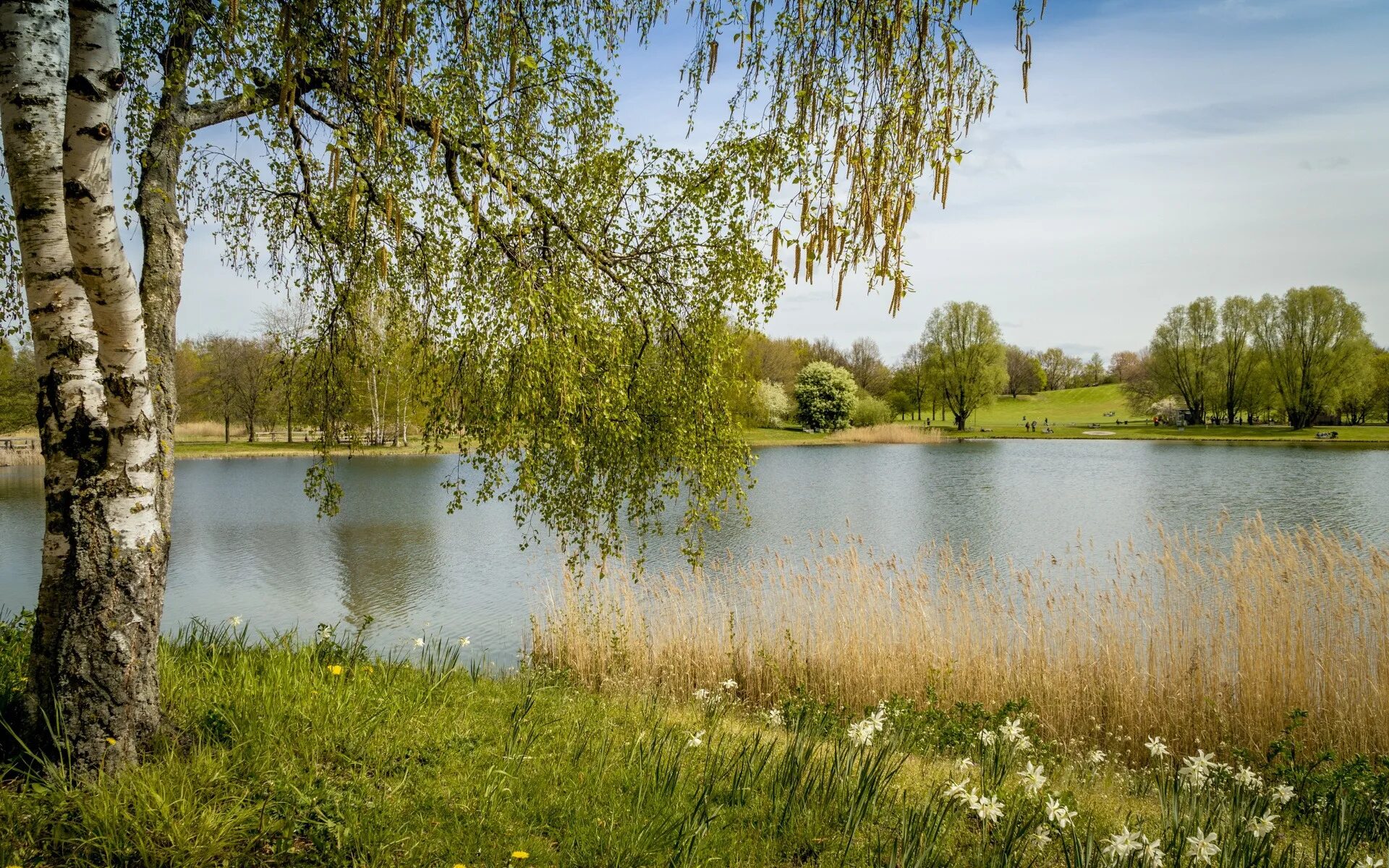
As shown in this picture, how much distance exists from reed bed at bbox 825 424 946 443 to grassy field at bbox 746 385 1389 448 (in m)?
1.41

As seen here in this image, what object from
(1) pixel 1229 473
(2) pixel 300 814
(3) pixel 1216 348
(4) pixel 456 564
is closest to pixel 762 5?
(2) pixel 300 814

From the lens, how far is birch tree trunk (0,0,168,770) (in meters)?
3.26

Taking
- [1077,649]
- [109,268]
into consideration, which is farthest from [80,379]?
[1077,649]

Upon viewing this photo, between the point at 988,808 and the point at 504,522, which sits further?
the point at 504,522

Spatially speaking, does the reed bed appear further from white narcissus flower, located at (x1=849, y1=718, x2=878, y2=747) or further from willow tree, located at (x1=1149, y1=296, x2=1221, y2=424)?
white narcissus flower, located at (x1=849, y1=718, x2=878, y2=747)

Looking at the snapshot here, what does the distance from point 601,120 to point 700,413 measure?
2879 millimetres

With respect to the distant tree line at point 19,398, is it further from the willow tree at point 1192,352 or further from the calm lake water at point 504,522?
the willow tree at point 1192,352

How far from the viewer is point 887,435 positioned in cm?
5666

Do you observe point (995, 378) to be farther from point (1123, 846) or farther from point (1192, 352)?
point (1123, 846)

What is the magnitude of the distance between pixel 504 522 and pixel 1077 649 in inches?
650

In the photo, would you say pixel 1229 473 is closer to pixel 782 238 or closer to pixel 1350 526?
pixel 1350 526

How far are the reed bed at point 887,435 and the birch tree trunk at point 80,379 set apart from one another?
179 ft

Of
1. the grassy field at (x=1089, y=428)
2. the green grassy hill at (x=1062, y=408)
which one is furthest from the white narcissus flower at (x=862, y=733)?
the green grassy hill at (x=1062, y=408)

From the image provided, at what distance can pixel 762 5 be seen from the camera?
308 cm
